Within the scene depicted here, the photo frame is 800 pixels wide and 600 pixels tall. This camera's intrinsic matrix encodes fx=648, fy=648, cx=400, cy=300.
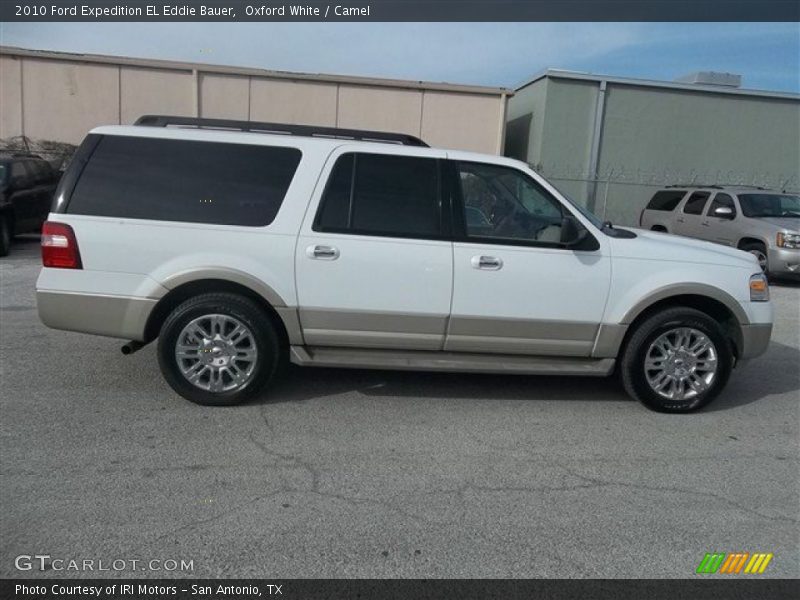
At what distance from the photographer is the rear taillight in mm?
4578

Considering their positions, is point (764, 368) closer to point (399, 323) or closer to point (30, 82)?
point (399, 323)

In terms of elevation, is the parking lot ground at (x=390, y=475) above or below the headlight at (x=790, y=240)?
below

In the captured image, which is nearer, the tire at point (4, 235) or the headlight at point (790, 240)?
the tire at point (4, 235)

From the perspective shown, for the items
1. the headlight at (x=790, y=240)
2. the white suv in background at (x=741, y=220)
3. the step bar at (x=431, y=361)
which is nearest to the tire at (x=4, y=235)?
the step bar at (x=431, y=361)

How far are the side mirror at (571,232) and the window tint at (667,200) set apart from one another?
10.5 m

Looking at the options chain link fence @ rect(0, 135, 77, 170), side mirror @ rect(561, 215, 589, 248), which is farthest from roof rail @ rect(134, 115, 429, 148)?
chain link fence @ rect(0, 135, 77, 170)

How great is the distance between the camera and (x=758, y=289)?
514 cm

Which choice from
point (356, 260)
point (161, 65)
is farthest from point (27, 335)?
point (161, 65)

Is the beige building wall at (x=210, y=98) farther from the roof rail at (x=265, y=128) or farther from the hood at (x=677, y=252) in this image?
the hood at (x=677, y=252)

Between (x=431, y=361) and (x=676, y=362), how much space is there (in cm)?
191

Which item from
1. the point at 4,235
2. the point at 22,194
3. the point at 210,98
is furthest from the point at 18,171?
the point at 210,98

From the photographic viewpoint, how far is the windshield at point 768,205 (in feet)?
41.1

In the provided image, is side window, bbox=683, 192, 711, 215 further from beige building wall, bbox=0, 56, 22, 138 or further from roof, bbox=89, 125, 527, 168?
beige building wall, bbox=0, 56, 22, 138
